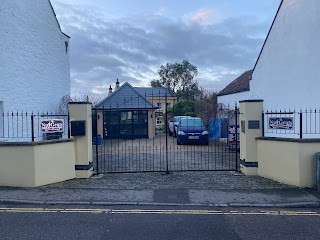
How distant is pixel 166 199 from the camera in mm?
7141

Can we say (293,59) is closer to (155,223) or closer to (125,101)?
(155,223)

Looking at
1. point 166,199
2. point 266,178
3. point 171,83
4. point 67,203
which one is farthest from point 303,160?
point 171,83

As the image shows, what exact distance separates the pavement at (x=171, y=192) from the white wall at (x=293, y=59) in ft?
18.5

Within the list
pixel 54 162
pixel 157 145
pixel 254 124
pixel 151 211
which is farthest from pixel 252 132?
pixel 157 145

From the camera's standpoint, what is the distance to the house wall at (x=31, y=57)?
1191cm

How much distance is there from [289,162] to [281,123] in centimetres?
120

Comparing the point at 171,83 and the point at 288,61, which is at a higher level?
the point at 171,83

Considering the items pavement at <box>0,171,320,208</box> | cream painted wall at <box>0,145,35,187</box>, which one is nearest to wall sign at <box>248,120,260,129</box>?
pavement at <box>0,171,320,208</box>

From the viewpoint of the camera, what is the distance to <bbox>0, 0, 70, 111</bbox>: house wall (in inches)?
469

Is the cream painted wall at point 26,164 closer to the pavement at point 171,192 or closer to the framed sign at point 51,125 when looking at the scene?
the pavement at point 171,192

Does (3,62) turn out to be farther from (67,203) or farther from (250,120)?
(250,120)

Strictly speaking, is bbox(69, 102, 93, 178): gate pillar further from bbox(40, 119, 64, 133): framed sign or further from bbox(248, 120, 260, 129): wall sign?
bbox(248, 120, 260, 129): wall sign

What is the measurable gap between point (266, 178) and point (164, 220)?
4518mm

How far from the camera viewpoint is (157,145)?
790 inches
